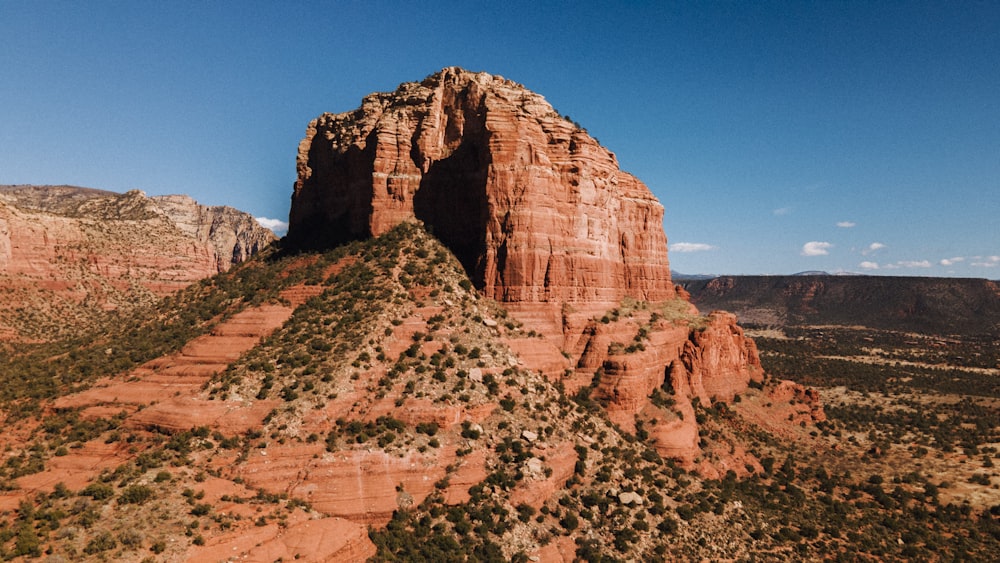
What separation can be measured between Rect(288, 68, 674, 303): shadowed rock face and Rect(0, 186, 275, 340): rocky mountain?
50025 millimetres

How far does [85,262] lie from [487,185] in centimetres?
8601

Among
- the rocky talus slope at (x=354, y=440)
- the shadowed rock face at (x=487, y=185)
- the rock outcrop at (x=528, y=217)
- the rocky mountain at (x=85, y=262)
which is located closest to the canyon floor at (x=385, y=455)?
the rocky talus slope at (x=354, y=440)

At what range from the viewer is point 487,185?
152 ft

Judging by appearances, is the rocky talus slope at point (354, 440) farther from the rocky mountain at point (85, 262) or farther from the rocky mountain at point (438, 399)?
the rocky mountain at point (85, 262)

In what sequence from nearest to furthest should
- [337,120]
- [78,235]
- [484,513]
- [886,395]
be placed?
[484,513]
[337,120]
[78,235]
[886,395]

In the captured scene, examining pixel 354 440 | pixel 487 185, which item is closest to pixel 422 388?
pixel 354 440

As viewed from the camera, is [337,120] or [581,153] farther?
[337,120]

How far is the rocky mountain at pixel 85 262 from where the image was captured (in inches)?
2859

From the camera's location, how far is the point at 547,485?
33531 millimetres

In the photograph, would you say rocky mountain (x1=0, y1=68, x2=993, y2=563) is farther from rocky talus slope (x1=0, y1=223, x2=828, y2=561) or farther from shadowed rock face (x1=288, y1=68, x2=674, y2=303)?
shadowed rock face (x1=288, y1=68, x2=674, y2=303)

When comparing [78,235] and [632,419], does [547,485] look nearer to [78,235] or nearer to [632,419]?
[632,419]

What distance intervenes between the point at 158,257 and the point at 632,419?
104715mm

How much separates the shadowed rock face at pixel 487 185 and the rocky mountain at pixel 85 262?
50.0m

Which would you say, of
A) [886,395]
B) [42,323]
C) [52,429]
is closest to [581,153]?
[52,429]
